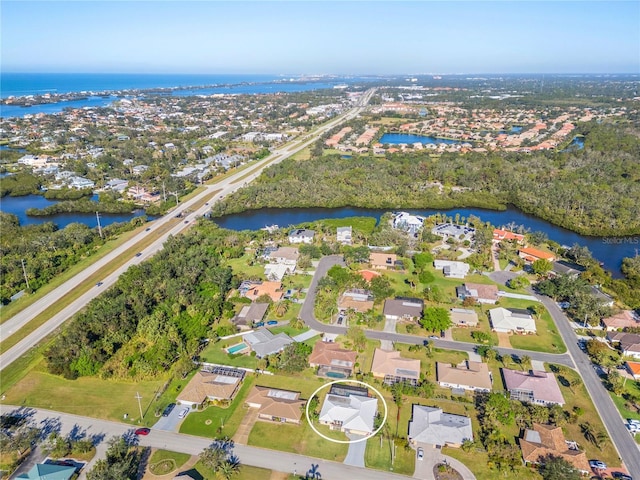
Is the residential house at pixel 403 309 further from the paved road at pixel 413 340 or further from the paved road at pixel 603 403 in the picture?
the paved road at pixel 603 403

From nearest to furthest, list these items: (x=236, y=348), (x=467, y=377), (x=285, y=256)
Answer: (x=467, y=377)
(x=236, y=348)
(x=285, y=256)

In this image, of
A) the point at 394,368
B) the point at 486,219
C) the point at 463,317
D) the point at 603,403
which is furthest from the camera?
the point at 486,219

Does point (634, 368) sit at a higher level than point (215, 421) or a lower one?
higher

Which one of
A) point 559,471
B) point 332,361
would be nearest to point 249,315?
point 332,361

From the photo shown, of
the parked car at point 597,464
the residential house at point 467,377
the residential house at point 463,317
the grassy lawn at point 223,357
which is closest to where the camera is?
the parked car at point 597,464

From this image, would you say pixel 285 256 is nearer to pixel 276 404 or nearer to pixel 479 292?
pixel 479 292

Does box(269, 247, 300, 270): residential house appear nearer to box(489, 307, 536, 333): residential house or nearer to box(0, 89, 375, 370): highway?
box(0, 89, 375, 370): highway

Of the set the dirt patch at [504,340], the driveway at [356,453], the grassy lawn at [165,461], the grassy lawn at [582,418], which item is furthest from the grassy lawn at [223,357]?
the grassy lawn at [582,418]
